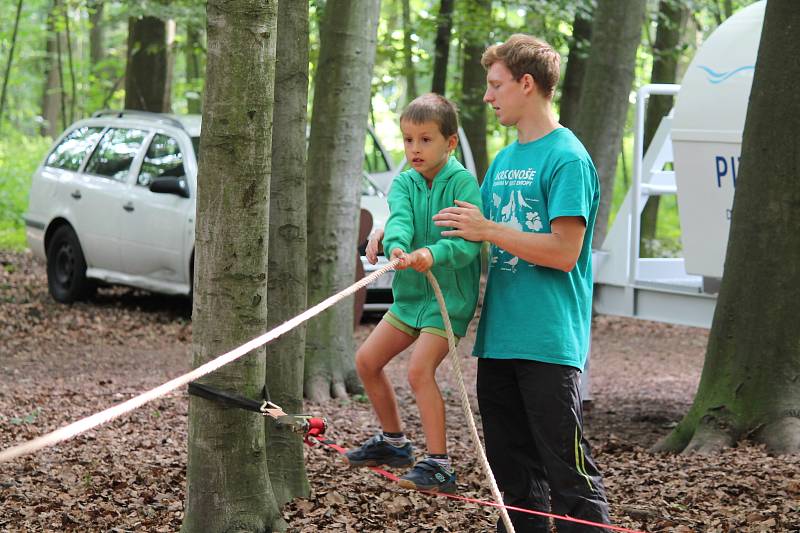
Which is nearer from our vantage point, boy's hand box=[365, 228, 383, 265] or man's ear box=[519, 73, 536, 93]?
man's ear box=[519, 73, 536, 93]

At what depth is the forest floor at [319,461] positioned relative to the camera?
15.8ft

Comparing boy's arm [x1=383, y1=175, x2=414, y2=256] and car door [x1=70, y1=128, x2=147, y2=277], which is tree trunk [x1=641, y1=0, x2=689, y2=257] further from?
boy's arm [x1=383, y1=175, x2=414, y2=256]

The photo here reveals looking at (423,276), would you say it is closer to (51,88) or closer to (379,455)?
(379,455)

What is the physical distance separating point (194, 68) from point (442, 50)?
26.8 feet

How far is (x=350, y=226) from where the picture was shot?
7988mm

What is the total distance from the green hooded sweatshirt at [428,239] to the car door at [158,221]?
7426 millimetres

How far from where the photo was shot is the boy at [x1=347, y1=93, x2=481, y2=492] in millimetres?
4012

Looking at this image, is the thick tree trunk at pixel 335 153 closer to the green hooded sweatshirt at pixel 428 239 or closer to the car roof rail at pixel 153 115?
the green hooded sweatshirt at pixel 428 239

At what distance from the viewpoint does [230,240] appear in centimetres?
393

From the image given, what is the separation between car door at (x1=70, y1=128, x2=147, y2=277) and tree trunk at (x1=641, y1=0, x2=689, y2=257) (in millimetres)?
7377

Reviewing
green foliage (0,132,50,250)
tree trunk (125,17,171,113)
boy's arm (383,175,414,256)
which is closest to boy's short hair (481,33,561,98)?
boy's arm (383,175,414,256)

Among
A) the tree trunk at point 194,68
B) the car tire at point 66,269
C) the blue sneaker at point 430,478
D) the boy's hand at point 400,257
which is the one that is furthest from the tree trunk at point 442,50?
the boy's hand at point 400,257

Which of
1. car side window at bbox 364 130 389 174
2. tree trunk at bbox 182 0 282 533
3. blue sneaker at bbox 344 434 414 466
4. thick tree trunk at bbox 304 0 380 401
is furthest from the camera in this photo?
car side window at bbox 364 130 389 174

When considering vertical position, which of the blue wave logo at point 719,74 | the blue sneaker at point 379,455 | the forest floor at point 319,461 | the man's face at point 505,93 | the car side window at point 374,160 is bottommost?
the forest floor at point 319,461
